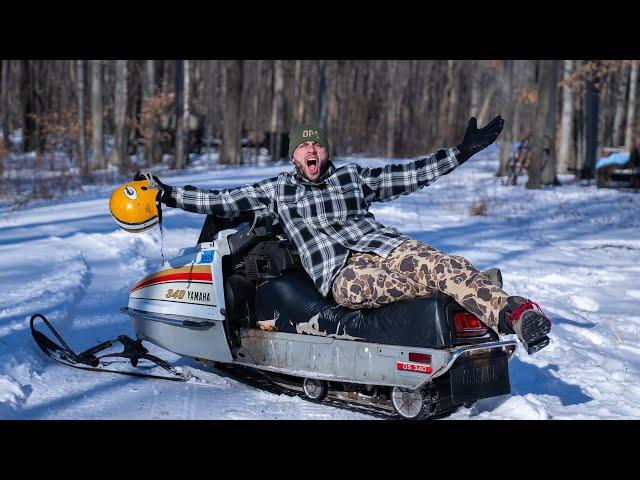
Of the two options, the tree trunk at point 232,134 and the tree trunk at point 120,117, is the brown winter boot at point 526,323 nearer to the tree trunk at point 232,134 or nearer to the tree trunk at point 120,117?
the tree trunk at point 120,117

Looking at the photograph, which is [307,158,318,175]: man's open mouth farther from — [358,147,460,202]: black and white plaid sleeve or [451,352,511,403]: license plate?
[451,352,511,403]: license plate

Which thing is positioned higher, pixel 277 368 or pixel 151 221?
→ pixel 151 221

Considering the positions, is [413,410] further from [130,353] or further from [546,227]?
[546,227]

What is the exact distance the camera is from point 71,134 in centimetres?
2525

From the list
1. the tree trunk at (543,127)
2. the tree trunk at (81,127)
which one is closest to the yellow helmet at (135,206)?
the tree trunk at (543,127)

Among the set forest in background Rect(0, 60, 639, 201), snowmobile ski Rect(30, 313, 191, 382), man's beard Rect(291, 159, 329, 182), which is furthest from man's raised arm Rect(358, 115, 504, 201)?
forest in background Rect(0, 60, 639, 201)

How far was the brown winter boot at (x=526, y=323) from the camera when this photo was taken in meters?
4.30

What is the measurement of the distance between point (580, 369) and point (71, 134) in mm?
21645

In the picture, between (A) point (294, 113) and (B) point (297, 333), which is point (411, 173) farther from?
(A) point (294, 113)

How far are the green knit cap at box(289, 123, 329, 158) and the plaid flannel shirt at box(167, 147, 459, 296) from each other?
17 centimetres

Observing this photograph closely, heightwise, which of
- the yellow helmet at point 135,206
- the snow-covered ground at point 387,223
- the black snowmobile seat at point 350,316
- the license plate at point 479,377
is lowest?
the snow-covered ground at point 387,223

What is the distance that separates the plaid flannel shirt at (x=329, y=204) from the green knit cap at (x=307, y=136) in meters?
0.17
